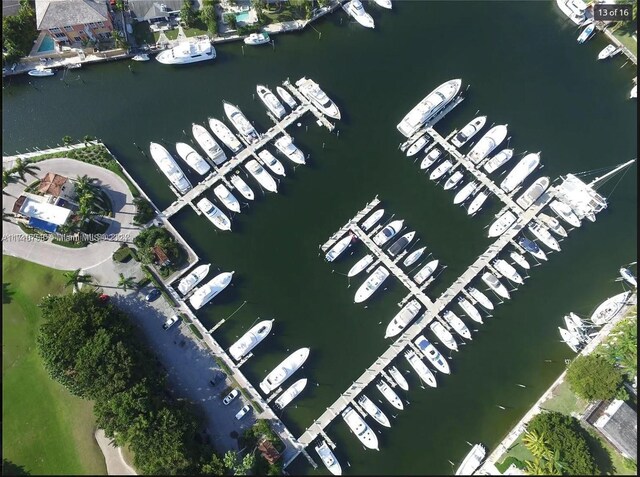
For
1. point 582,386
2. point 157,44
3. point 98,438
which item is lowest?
point 582,386

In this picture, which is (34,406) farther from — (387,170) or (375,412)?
(387,170)

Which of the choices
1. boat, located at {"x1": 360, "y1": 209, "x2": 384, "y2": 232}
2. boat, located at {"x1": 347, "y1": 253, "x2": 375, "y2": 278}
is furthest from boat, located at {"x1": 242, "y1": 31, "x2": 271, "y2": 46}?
boat, located at {"x1": 347, "y1": 253, "x2": 375, "y2": 278}

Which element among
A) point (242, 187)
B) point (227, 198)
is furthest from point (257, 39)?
point (227, 198)

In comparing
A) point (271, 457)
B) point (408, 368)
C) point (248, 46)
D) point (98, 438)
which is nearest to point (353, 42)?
point (248, 46)

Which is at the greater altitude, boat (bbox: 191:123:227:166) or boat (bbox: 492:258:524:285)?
boat (bbox: 191:123:227:166)

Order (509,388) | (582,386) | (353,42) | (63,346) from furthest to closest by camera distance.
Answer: (353,42) → (509,388) → (582,386) → (63,346)

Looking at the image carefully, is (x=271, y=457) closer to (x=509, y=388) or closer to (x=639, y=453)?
(x=509, y=388)

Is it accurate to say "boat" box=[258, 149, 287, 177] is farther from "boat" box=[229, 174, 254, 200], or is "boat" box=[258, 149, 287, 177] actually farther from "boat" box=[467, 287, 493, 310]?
"boat" box=[467, 287, 493, 310]
